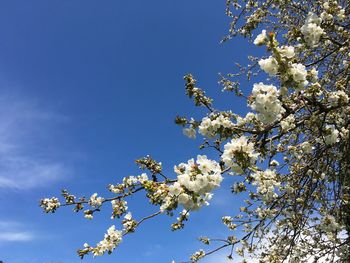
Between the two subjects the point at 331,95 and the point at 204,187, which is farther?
the point at 331,95

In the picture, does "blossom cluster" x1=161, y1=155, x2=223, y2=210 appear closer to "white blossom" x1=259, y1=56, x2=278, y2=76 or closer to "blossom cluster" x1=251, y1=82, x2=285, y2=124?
"blossom cluster" x1=251, y1=82, x2=285, y2=124

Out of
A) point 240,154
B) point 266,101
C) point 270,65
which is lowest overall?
point 240,154

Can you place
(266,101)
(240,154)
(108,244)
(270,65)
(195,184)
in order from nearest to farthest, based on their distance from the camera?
1. (195,184)
2. (240,154)
3. (270,65)
4. (266,101)
5. (108,244)

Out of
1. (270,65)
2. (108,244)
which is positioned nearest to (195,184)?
(270,65)

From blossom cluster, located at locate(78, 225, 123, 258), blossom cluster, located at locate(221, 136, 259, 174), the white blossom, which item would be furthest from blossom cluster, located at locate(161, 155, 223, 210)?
blossom cluster, located at locate(78, 225, 123, 258)

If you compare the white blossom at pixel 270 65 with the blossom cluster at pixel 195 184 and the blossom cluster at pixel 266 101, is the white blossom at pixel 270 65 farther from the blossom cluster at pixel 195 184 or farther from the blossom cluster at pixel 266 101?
the blossom cluster at pixel 195 184

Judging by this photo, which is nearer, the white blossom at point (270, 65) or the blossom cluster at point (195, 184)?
the blossom cluster at point (195, 184)

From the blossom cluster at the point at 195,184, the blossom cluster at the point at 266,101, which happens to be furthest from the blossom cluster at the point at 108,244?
the blossom cluster at the point at 266,101

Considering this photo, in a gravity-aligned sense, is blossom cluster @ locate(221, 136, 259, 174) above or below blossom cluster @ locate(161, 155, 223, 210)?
above

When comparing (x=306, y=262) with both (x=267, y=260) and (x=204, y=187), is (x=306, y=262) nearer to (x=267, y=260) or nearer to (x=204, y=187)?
(x=267, y=260)

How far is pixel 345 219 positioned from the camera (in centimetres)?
736

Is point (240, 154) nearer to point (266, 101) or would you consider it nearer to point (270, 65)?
point (266, 101)

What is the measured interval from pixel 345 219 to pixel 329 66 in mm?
2963

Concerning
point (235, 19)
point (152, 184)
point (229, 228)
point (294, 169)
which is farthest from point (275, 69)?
point (235, 19)
